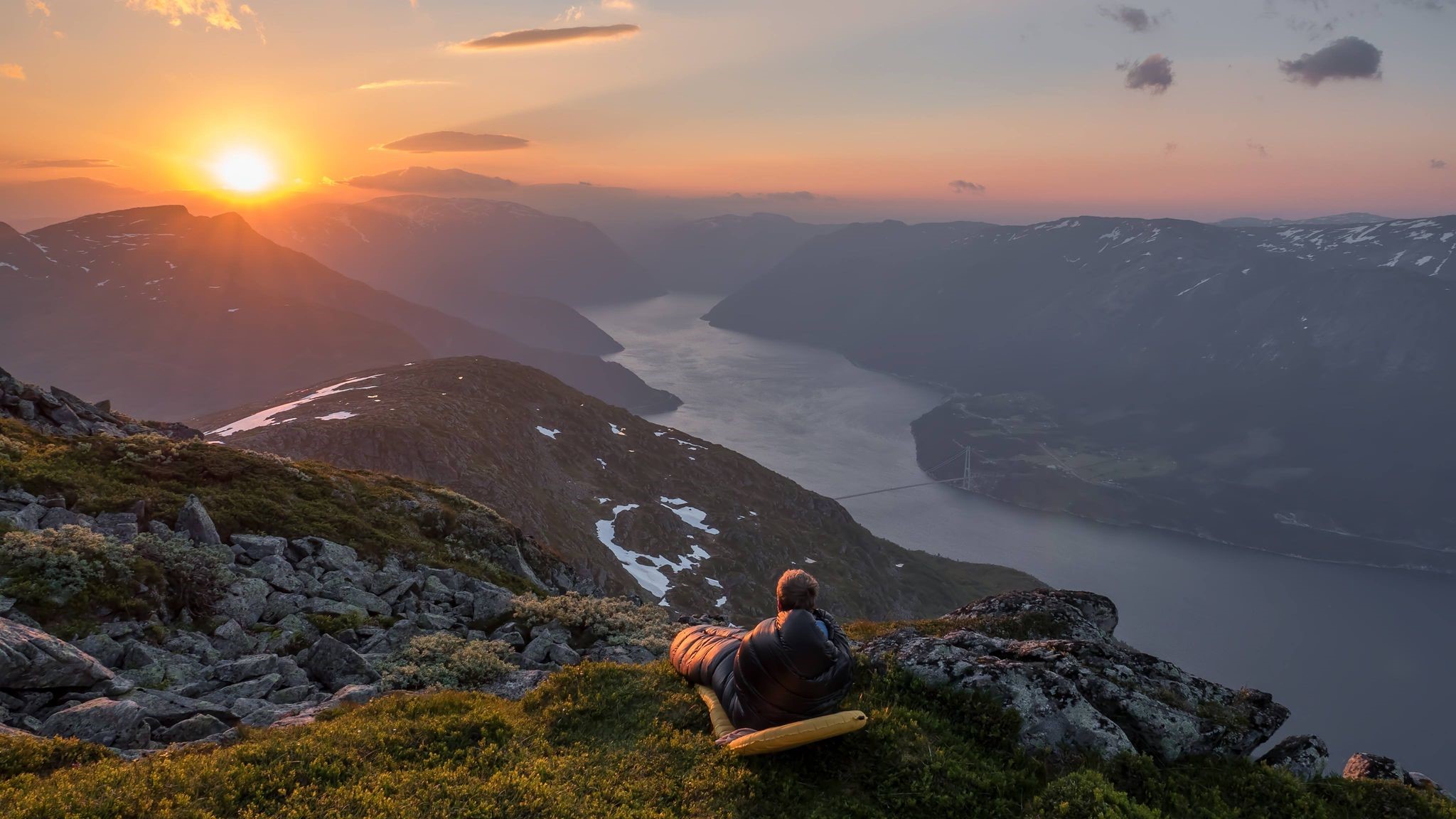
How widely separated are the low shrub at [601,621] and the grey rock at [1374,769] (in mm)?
14368

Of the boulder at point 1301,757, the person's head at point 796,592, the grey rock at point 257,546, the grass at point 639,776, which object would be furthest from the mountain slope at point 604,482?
the boulder at point 1301,757

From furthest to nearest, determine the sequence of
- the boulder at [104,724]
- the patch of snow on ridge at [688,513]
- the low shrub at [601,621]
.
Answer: the patch of snow on ridge at [688,513]
the low shrub at [601,621]
the boulder at [104,724]

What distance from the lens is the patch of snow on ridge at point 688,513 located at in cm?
12381

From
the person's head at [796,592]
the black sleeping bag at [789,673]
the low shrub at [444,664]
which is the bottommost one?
the low shrub at [444,664]

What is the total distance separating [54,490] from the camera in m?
18.9

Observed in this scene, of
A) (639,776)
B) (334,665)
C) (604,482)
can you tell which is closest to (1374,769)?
(639,776)

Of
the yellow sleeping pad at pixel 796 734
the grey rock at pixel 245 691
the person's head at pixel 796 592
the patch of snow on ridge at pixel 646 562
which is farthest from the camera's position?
the patch of snow on ridge at pixel 646 562

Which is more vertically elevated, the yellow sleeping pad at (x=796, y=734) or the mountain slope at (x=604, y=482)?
the yellow sleeping pad at (x=796, y=734)

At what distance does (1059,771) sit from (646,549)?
97395mm

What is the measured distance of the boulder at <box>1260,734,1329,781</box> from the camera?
37.8 feet

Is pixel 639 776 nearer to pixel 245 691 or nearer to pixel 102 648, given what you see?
pixel 245 691

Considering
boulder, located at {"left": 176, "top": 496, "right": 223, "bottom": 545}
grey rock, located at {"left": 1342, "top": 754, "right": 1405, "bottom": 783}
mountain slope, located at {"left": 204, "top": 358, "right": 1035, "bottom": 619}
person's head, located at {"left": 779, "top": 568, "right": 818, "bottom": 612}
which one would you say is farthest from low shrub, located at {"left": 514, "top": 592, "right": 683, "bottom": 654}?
mountain slope, located at {"left": 204, "top": 358, "right": 1035, "bottom": 619}

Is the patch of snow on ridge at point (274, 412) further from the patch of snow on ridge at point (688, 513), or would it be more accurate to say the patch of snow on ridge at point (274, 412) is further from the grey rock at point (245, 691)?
the grey rock at point (245, 691)

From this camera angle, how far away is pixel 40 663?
11.8 m
